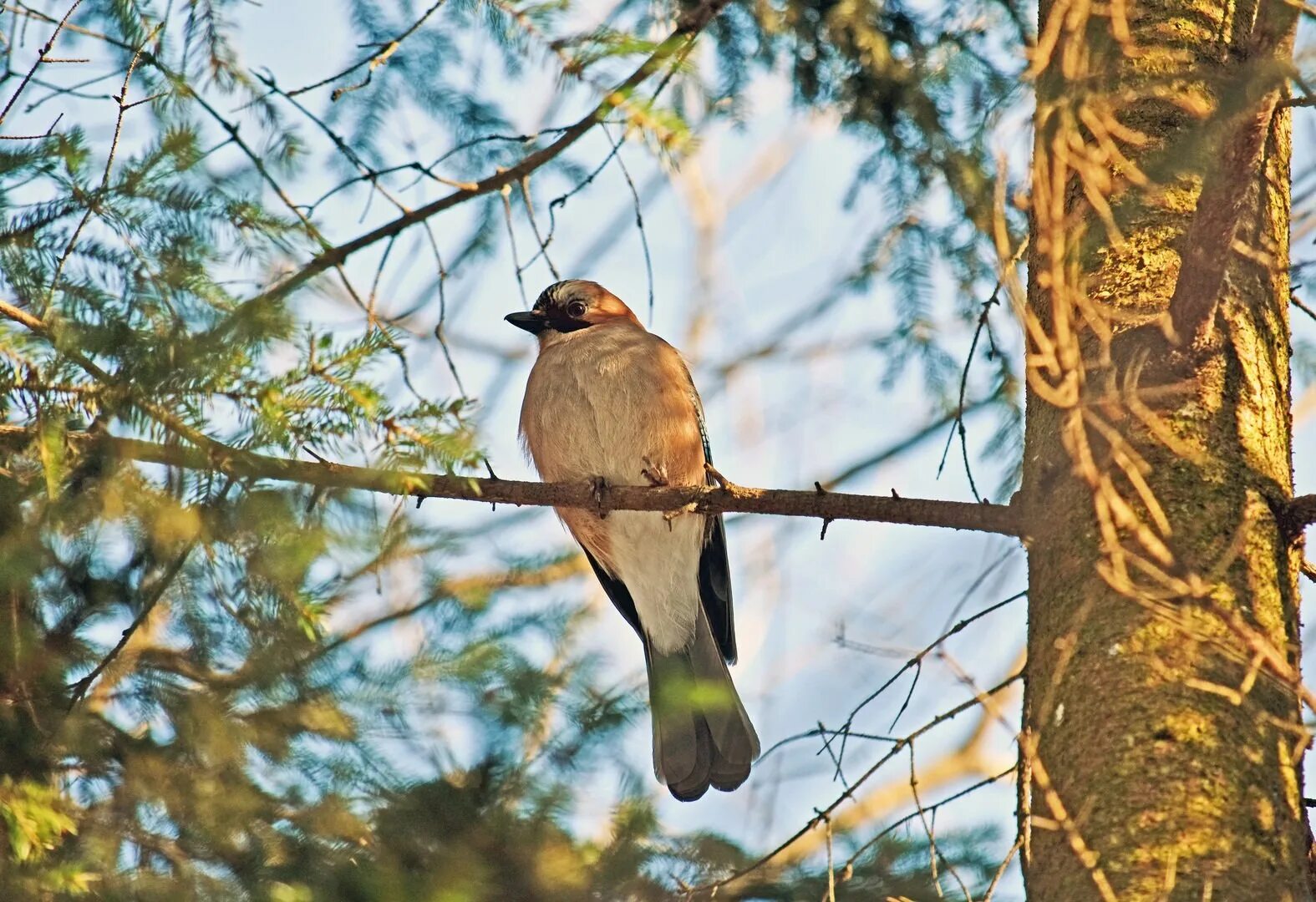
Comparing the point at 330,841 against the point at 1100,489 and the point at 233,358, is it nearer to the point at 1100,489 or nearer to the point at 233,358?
the point at 233,358

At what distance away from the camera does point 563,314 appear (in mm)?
6031

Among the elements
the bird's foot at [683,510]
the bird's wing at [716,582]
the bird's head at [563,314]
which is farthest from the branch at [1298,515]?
the bird's head at [563,314]

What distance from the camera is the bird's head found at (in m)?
6.00

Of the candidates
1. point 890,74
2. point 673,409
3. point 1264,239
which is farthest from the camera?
point 673,409

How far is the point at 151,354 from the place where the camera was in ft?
8.44

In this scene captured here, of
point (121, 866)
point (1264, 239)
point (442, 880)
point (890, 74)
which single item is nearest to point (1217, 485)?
point (1264, 239)

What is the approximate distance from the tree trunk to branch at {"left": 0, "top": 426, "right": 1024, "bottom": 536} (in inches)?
8.2

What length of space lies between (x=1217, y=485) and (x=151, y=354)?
2108mm

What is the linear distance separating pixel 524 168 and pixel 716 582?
225cm

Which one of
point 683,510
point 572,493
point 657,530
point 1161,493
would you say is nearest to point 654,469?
point 657,530

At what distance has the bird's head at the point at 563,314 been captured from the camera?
600cm

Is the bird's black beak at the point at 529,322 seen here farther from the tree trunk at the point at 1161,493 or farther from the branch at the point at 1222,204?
the branch at the point at 1222,204

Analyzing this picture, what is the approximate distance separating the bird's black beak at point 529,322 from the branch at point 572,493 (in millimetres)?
1989

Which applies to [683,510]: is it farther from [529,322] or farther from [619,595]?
[529,322]
